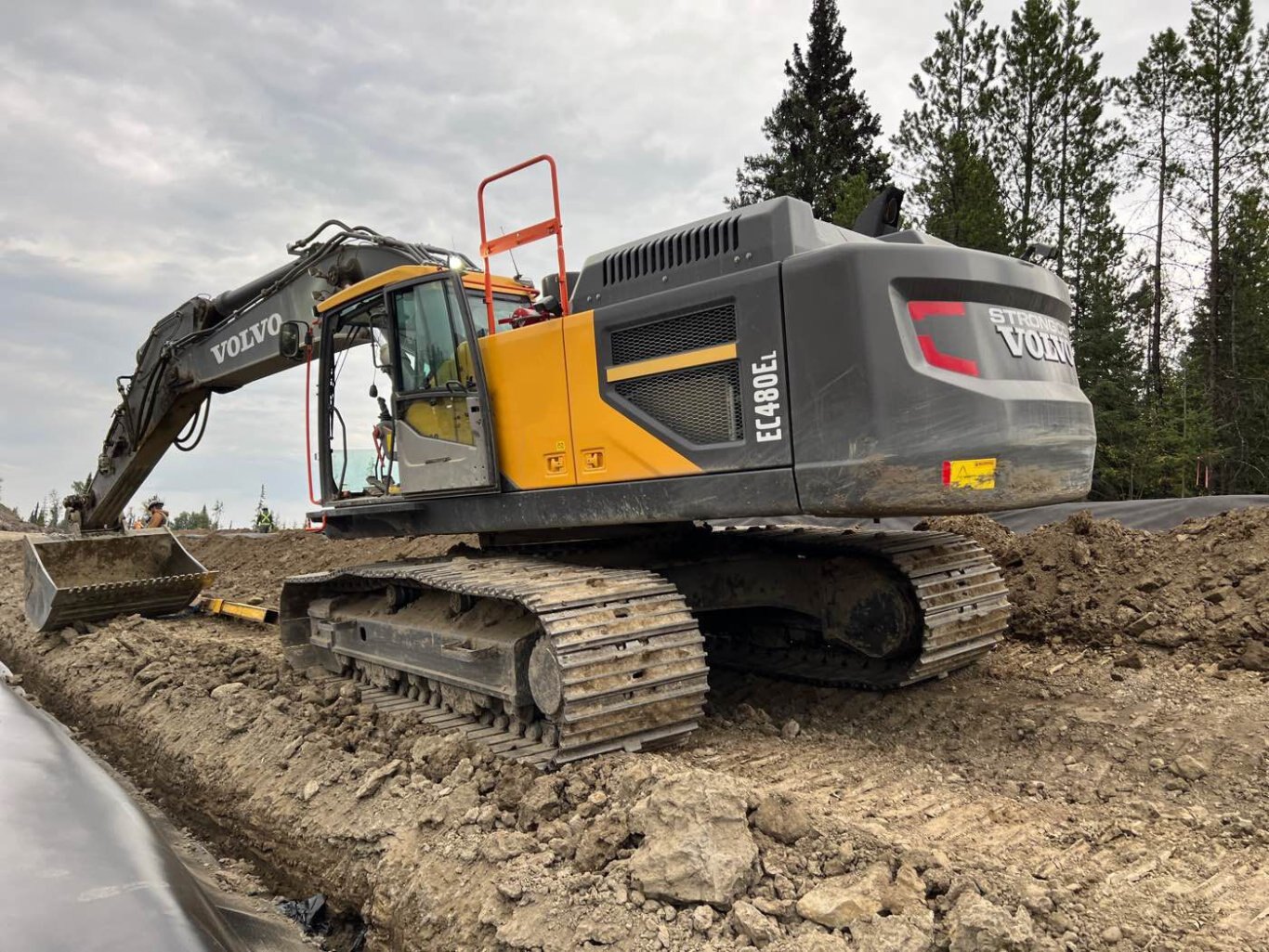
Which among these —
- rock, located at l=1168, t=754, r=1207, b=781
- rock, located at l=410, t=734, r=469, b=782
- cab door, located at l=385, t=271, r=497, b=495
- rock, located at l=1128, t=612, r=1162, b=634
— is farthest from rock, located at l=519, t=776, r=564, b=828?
rock, located at l=1128, t=612, r=1162, b=634

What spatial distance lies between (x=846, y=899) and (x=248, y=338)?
603cm

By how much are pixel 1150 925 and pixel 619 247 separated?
3228mm

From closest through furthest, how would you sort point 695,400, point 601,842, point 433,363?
point 601,842 < point 695,400 < point 433,363

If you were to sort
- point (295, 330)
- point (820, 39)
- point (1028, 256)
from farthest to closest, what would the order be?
point (820, 39), point (295, 330), point (1028, 256)

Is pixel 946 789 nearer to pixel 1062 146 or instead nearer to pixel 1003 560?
pixel 1003 560

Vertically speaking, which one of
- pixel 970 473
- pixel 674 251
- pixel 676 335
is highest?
pixel 674 251

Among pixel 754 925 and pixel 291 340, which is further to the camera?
pixel 291 340

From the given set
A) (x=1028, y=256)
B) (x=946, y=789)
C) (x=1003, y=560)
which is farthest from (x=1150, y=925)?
(x=1003, y=560)

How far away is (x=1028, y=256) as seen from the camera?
4.54 meters

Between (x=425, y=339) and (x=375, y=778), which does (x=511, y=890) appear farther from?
(x=425, y=339)

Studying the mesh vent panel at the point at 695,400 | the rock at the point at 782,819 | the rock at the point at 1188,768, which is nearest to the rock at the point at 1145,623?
the rock at the point at 1188,768

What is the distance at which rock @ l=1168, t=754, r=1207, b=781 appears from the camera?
12.1 ft

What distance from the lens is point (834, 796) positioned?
350cm

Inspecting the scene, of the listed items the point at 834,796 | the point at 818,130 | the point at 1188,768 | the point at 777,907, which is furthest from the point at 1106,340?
the point at 777,907
